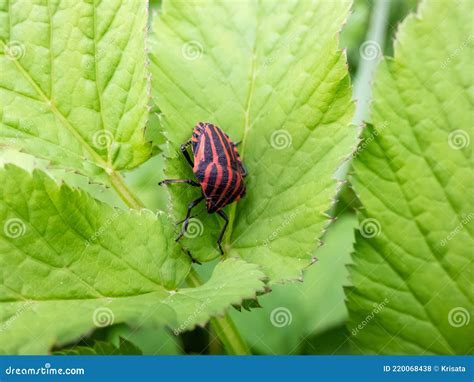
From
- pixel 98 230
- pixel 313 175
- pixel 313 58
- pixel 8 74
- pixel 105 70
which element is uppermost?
pixel 313 58

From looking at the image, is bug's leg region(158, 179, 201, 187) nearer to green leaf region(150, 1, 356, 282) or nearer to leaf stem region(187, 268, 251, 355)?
green leaf region(150, 1, 356, 282)

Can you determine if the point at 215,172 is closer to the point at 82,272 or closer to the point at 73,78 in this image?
the point at 73,78

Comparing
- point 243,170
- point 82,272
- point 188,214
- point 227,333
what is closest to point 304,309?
point 227,333

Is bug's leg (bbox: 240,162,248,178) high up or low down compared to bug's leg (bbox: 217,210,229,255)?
up

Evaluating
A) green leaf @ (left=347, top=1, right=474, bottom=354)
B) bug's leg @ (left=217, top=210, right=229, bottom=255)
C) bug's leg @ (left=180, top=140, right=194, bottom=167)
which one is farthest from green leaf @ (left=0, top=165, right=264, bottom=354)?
green leaf @ (left=347, top=1, right=474, bottom=354)

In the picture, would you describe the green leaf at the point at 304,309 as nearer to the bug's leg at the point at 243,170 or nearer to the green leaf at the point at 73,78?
the bug's leg at the point at 243,170

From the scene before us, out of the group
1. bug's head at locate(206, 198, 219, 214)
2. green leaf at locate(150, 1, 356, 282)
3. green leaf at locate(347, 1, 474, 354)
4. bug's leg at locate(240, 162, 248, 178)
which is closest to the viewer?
green leaf at locate(150, 1, 356, 282)

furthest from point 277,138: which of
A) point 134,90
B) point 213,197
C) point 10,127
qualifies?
point 10,127

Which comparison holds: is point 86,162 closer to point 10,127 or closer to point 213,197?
point 10,127
